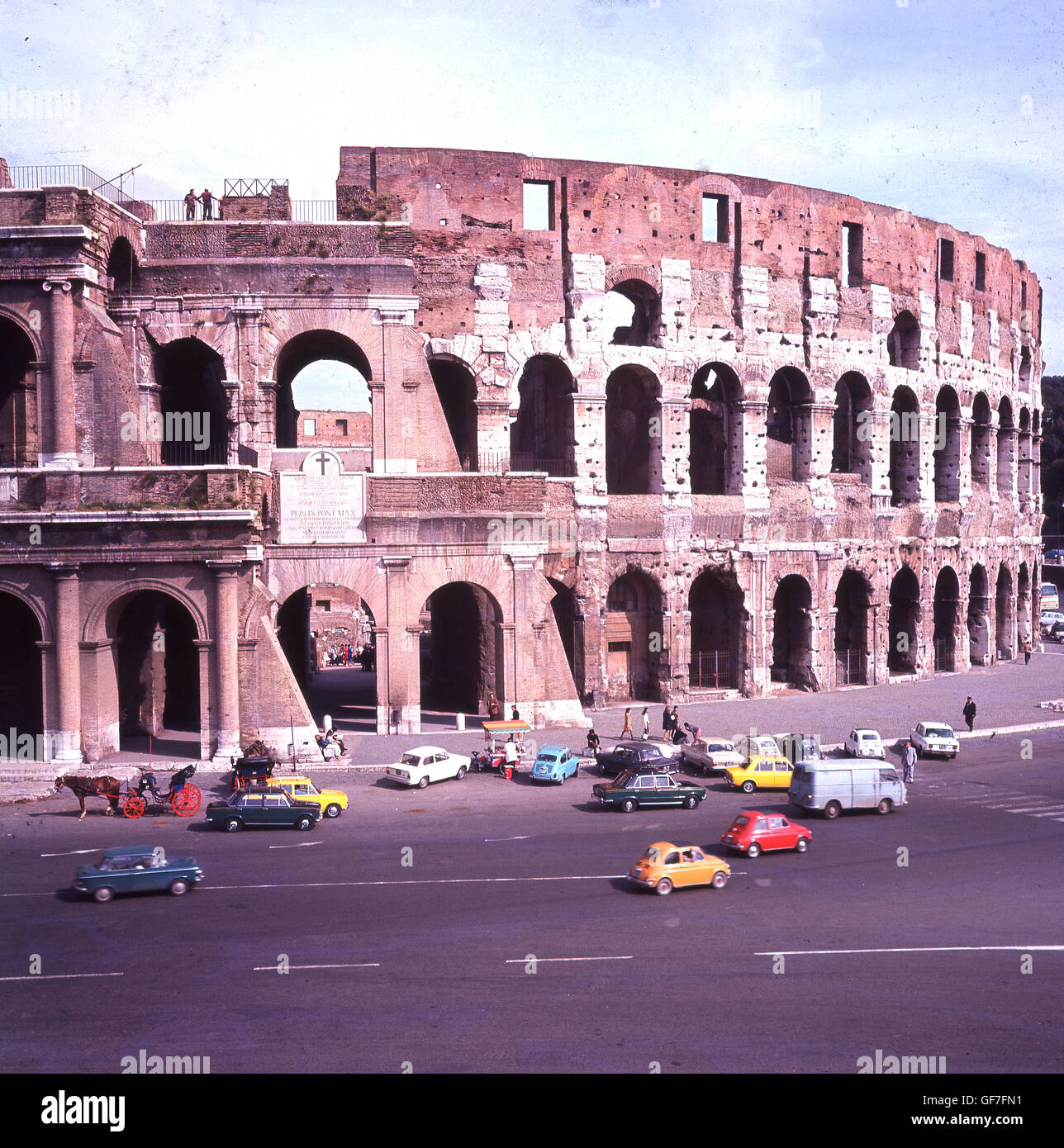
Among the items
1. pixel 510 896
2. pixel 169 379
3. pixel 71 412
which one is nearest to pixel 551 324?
pixel 169 379

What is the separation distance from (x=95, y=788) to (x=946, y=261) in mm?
42762

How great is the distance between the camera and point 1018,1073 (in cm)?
1147

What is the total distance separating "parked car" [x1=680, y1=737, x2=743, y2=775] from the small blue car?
343 cm

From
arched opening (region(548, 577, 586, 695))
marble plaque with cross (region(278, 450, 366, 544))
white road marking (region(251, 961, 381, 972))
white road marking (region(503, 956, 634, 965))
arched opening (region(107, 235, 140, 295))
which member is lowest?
white road marking (region(503, 956, 634, 965))

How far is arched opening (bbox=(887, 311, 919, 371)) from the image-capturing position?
44938mm

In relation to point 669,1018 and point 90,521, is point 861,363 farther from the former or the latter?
point 669,1018

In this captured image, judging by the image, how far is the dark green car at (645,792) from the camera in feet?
78.2

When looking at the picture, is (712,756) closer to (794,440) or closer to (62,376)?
(794,440)

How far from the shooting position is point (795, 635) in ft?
138

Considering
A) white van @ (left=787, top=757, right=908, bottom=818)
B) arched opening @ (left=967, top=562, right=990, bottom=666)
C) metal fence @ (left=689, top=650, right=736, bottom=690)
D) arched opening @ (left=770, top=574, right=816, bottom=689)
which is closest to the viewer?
white van @ (left=787, top=757, right=908, bottom=818)

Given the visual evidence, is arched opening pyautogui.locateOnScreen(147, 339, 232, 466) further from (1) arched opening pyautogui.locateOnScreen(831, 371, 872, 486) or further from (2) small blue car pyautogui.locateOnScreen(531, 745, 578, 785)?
(1) arched opening pyautogui.locateOnScreen(831, 371, 872, 486)

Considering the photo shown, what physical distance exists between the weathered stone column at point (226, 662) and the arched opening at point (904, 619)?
29.4 metres

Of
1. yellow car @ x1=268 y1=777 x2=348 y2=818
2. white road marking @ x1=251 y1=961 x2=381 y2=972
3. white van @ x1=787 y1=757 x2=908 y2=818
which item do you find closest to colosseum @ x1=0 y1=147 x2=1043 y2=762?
yellow car @ x1=268 y1=777 x2=348 y2=818

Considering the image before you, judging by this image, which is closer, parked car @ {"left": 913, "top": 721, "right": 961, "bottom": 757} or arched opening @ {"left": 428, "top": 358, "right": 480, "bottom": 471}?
parked car @ {"left": 913, "top": 721, "right": 961, "bottom": 757}
